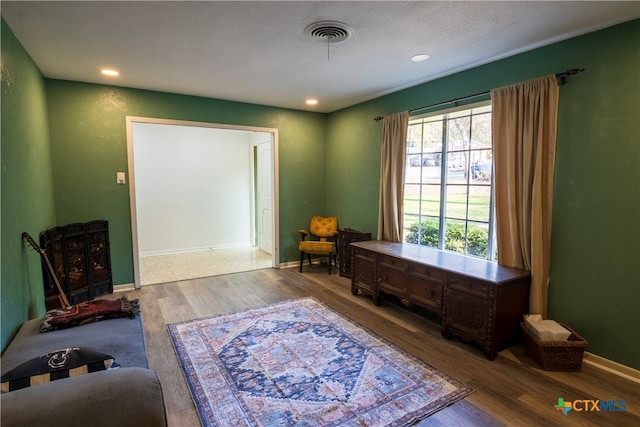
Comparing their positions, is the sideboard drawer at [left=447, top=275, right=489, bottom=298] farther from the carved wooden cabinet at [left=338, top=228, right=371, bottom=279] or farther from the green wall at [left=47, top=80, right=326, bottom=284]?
the green wall at [left=47, top=80, right=326, bottom=284]

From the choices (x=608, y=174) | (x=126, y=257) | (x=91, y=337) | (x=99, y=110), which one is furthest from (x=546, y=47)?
(x=126, y=257)

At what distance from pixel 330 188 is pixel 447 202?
7.15ft

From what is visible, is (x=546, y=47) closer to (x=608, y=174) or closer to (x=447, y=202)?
(x=608, y=174)

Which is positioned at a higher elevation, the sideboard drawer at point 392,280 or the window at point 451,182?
the window at point 451,182

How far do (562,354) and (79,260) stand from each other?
4.61 m

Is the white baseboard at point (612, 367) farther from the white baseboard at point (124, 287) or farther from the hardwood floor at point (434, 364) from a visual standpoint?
the white baseboard at point (124, 287)

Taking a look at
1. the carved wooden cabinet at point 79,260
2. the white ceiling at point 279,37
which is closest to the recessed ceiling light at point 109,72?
the white ceiling at point 279,37

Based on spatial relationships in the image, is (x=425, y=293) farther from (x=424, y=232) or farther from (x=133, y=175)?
(x=133, y=175)

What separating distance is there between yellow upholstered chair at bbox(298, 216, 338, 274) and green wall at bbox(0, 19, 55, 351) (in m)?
3.04

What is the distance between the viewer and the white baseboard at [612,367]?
7.49 feet

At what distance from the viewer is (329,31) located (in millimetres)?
2402

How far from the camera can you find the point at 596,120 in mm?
2404

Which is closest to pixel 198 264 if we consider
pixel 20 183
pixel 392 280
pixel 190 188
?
pixel 190 188

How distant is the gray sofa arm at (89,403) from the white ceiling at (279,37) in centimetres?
208
